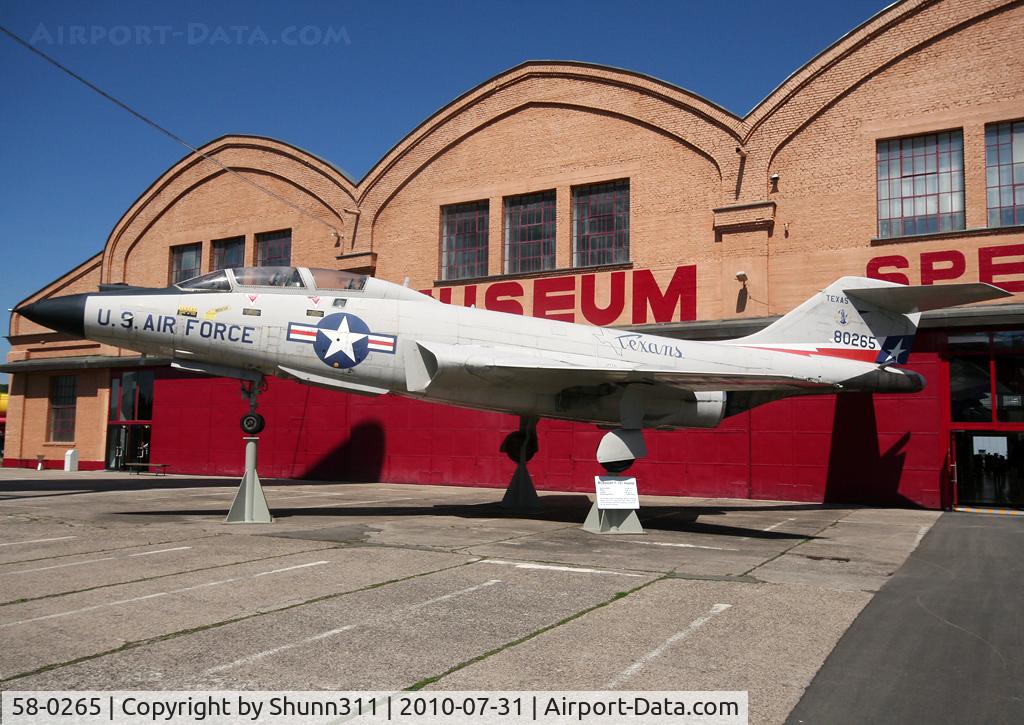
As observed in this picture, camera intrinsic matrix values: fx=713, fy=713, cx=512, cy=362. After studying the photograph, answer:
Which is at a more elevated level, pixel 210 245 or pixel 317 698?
pixel 210 245

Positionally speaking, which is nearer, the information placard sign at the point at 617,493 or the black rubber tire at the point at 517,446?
the information placard sign at the point at 617,493

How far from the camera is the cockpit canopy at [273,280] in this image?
40.1 feet

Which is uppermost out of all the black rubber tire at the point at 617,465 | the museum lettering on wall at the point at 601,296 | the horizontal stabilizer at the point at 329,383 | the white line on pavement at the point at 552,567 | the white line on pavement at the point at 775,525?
the museum lettering on wall at the point at 601,296

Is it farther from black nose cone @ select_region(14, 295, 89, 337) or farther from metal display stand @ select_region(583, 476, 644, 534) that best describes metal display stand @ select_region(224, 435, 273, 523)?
metal display stand @ select_region(583, 476, 644, 534)

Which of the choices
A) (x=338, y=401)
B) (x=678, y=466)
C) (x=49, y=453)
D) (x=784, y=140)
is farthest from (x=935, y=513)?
(x=49, y=453)

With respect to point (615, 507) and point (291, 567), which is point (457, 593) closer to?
point (291, 567)

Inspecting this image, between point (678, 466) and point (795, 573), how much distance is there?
12016 millimetres

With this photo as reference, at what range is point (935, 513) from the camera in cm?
1631

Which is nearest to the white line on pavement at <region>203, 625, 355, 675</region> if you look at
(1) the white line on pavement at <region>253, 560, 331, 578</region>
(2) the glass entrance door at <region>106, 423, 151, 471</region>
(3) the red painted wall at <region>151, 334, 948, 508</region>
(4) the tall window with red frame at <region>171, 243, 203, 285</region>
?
(1) the white line on pavement at <region>253, 560, 331, 578</region>

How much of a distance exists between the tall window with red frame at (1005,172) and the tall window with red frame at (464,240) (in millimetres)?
14183

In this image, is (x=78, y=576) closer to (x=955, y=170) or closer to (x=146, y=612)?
(x=146, y=612)

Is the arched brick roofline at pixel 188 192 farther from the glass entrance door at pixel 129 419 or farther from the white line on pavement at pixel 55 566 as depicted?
the white line on pavement at pixel 55 566

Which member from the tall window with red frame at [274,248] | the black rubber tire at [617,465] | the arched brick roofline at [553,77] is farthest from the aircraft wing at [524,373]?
the tall window with red frame at [274,248]

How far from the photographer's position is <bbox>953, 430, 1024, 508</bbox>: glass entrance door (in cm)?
1819
